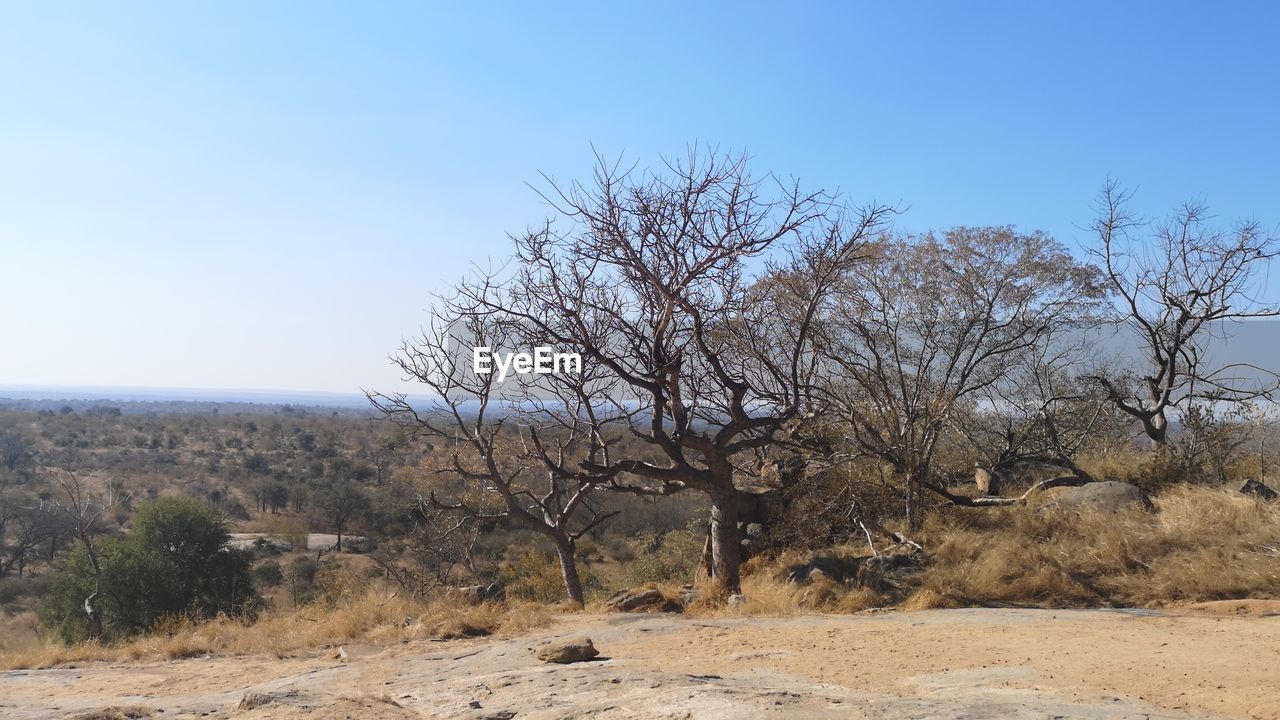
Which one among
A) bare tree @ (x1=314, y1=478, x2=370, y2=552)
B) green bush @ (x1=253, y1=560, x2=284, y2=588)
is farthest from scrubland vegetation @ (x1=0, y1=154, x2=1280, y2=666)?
bare tree @ (x1=314, y1=478, x2=370, y2=552)

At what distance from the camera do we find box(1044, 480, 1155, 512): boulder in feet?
34.0

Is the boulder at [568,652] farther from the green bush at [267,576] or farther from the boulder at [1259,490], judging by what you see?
the green bush at [267,576]

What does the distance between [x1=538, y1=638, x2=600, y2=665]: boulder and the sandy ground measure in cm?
14

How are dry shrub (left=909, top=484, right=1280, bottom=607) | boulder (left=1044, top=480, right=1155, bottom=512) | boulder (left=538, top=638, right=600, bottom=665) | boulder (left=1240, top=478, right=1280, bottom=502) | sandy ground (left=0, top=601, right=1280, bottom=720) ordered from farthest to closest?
1. boulder (left=1044, top=480, right=1155, bottom=512)
2. boulder (left=1240, top=478, right=1280, bottom=502)
3. dry shrub (left=909, top=484, right=1280, bottom=607)
4. boulder (left=538, top=638, right=600, bottom=665)
5. sandy ground (left=0, top=601, right=1280, bottom=720)

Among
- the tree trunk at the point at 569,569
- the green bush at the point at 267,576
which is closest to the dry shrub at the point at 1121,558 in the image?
the tree trunk at the point at 569,569

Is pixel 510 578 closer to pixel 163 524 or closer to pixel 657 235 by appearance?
pixel 163 524

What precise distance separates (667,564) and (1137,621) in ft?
37.9

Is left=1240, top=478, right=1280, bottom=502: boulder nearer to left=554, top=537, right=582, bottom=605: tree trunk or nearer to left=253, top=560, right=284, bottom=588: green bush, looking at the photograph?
left=554, top=537, right=582, bottom=605: tree trunk

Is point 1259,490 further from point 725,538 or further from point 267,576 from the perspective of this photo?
point 267,576

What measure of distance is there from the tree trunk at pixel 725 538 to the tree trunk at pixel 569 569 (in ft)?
8.85

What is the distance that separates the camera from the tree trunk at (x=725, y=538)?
1047 cm

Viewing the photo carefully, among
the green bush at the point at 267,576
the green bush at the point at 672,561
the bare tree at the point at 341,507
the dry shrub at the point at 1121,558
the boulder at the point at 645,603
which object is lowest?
the green bush at the point at 267,576

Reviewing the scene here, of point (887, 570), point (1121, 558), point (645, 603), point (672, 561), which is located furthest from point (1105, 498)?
point (672, 561)

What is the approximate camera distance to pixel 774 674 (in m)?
6.12
